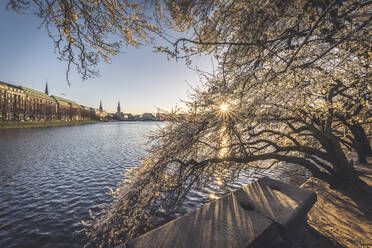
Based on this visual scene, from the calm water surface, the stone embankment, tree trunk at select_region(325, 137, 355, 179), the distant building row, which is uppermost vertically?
the distant building row

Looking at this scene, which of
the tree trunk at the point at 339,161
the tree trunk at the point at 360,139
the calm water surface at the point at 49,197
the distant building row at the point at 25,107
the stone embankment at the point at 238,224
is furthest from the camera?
the distant building row at the point at 25,107

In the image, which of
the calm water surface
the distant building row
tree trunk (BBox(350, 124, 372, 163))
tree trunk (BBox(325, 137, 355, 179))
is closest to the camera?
the calm water surface

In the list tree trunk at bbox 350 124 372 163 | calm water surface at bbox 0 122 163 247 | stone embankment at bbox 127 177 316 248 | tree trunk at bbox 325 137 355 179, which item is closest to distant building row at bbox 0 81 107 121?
calm water surface at bbox 0 122 163 247

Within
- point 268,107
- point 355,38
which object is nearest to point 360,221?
point 268,107

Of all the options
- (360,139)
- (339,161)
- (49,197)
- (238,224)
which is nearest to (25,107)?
(49,197)

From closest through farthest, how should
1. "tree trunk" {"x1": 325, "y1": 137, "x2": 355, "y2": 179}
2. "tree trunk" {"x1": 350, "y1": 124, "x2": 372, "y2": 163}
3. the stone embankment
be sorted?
1. the stone embankment
2. "tree trunk" {"x1": 325, "y1": 137, "x2": 355, "y2": 179}
3. "tree trunk" {"x1": 350, "y1": 124, "x2": 372, "y2": 163}

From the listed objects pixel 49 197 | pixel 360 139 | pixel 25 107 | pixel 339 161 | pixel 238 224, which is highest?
pixel 25 107

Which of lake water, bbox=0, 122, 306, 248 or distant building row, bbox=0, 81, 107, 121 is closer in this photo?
lake water, bbox=0, 122, 306, 248

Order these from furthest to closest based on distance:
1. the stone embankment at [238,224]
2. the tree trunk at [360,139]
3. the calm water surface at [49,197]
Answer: the tree trunk at [360,139] → the calm water surface at [49,197] → the stone embankment at [238,224]

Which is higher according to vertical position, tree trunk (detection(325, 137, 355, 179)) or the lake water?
tree trunk (detection(325, 137, 355, 179))

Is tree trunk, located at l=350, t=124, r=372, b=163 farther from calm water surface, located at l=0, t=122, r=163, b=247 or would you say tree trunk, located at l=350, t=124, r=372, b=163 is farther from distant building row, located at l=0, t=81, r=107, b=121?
distant building row, located at l=0, t=81, r=107, b=121

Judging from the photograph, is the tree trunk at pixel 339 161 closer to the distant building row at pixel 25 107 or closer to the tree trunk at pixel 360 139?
the tree trunk at pixel 360 139

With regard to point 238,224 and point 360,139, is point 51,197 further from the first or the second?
point 360,139

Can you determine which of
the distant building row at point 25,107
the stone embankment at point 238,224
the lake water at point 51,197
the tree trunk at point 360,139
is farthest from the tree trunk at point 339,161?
the distant building row at point 25,107
